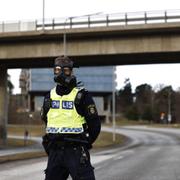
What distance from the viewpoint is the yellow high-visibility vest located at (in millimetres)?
5836

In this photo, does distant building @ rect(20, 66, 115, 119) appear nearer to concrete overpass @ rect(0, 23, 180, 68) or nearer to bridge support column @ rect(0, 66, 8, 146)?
bridge support column @ rect(0, 66, 8, 146)

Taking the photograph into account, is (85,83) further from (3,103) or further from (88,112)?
(88,112)

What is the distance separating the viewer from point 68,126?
5.84 metres

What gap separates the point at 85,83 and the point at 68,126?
12605cm

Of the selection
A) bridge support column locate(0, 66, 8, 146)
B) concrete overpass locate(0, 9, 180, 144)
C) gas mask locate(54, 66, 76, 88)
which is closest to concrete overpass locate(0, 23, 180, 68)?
concrete overpass locate(0, 9, 180, 144)

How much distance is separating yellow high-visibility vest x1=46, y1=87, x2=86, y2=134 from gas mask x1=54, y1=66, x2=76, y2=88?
0.32 ft

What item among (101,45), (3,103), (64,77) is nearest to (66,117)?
(64,77)

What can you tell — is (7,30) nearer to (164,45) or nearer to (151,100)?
(164,45)

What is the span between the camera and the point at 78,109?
5.89m

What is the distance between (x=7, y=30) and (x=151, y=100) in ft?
353

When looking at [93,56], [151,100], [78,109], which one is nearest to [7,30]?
[93,56]

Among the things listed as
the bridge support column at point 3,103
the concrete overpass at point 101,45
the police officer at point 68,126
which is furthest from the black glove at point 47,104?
the bridge support column at point 3,103

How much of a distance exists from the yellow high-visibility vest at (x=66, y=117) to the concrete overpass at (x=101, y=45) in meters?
32.3

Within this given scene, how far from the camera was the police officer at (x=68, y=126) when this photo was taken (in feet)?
18.8
